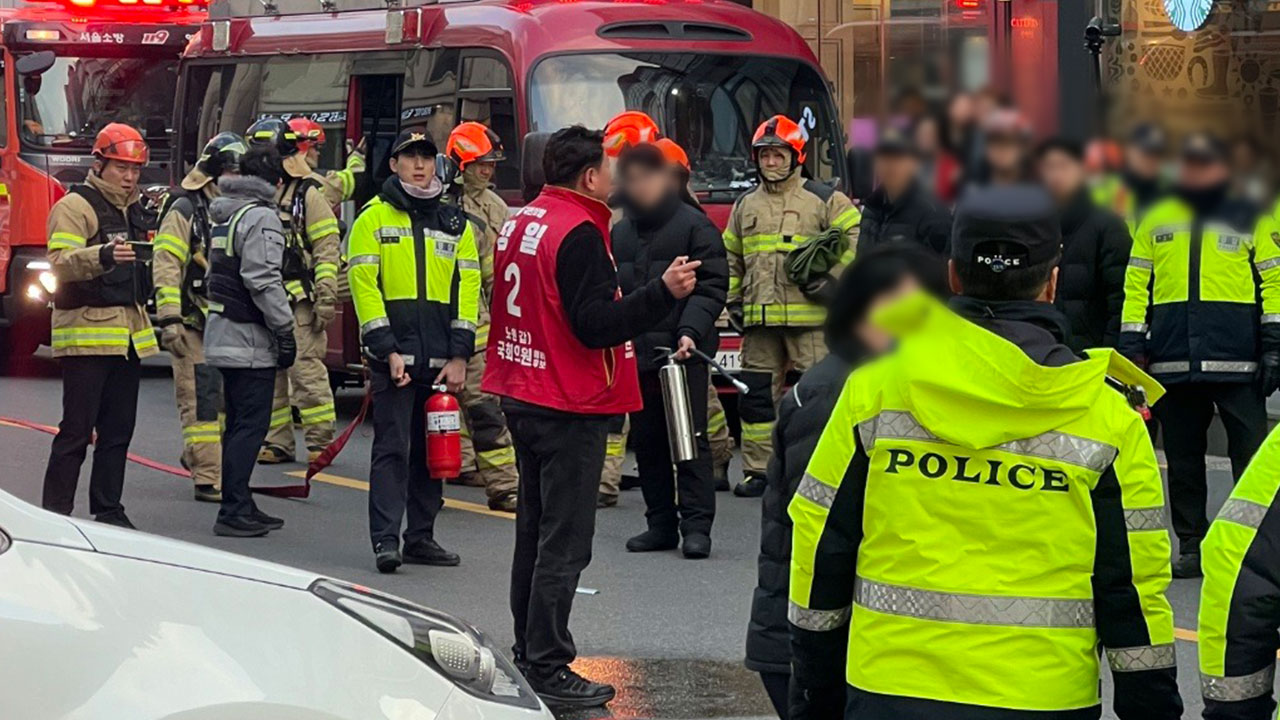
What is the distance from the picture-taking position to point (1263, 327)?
703 centimetres

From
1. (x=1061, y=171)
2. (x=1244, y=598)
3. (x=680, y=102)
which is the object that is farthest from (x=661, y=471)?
(x=1061, y=171)

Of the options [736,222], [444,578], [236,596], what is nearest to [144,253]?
[444,578]

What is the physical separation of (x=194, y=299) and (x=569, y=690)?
4.38 m

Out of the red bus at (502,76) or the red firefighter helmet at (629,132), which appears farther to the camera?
the red bus at (502,76)

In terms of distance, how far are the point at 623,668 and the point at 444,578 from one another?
1.67 meters

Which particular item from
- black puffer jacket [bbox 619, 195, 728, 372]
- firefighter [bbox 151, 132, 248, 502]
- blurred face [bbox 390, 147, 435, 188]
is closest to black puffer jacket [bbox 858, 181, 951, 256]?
blurred face [bbox 390, 147, 435, 188]

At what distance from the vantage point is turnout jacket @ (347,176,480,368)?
7.50 meters

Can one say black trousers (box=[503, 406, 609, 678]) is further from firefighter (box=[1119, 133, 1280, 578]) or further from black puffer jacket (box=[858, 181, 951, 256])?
black puffer jacket (box=[858, 181, 951, 256])

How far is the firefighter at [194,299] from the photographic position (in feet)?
28.9

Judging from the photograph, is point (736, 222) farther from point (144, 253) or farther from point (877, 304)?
point (877, 304)

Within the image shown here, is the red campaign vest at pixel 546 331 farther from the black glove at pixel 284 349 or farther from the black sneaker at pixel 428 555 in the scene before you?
the black glove at pixel 284 349

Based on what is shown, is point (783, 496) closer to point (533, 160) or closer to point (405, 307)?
point (533, 160)

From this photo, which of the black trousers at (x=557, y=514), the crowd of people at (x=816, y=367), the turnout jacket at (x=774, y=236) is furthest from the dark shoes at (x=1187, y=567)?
the black trousers at (x=557, y=514)

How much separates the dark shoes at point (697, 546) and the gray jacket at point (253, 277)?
2.12m
